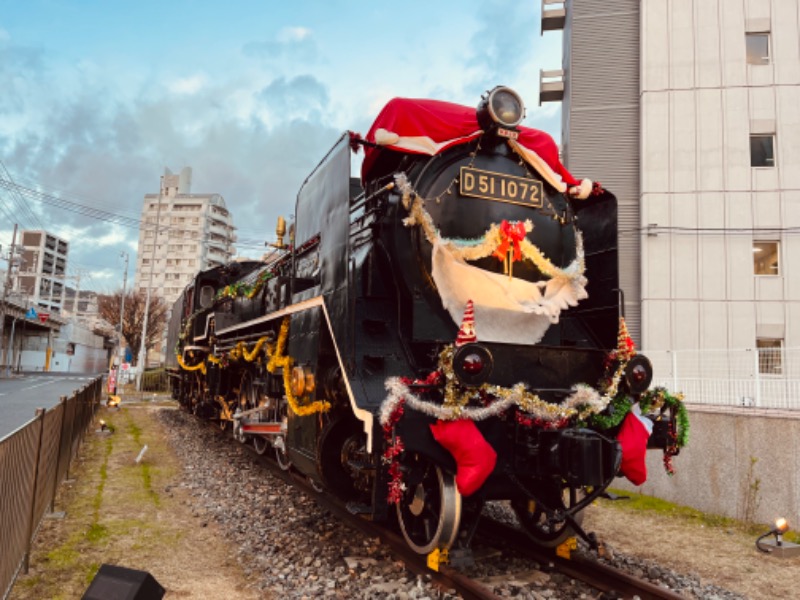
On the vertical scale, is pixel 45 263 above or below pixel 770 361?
above

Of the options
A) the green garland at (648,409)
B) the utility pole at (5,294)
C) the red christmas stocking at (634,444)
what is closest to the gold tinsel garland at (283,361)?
the green garland at (648,409)

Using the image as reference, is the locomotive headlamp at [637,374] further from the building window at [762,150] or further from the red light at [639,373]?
the building window at [762,150]

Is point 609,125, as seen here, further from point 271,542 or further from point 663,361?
point 271,542

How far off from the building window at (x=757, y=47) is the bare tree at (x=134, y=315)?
4598 cm

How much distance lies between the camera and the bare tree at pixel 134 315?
169ft

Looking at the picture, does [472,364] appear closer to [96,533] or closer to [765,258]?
[96,533]

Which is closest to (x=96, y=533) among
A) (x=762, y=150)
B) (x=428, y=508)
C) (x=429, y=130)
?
(x=428, y=508)

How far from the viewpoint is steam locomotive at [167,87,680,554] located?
3.78 meters

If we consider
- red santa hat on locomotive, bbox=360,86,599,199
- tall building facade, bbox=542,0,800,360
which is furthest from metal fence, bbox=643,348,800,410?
tall building facade, bbox=542,0,800,360

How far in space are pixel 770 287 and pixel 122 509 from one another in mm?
15472

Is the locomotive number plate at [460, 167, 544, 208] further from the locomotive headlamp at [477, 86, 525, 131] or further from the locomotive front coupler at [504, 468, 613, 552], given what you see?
the locomotive front coupler at [504, 468, 613, 552]

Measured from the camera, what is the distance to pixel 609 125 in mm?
16734

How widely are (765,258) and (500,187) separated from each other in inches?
543

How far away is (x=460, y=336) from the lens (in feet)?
12.1
